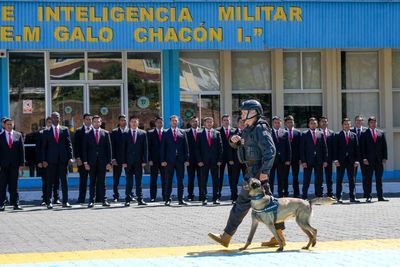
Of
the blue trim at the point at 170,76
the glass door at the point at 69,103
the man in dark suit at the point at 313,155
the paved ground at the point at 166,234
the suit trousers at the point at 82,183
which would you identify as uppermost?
the blue trim at the point at 170,76

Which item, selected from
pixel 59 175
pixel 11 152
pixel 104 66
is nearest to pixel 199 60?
pixel 104 66

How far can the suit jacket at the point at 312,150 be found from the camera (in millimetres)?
18672

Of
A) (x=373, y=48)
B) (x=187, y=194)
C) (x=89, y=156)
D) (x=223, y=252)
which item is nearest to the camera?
(x=223, y=252)

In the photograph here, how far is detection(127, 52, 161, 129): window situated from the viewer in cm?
2241

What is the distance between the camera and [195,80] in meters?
23.0

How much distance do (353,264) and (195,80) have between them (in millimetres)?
14157

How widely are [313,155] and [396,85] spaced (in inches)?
256

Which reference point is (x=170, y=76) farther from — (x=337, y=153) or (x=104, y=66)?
(x=337, y=153)

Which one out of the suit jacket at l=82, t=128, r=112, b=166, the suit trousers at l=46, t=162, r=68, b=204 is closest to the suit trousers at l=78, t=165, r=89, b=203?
the suit jacket at l=82, t=128, r=112, b=166

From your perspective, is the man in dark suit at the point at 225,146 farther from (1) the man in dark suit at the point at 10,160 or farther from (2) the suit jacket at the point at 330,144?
(1) the man in dark suit at the point at 10,160

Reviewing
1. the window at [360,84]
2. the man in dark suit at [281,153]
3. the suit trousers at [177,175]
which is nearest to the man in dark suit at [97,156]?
the suit trousers at [177,175]

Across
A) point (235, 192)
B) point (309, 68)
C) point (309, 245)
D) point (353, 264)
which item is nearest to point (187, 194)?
point (235, 192)

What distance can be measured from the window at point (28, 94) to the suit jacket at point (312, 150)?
751 cm

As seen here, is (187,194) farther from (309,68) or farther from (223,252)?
(223,252)
